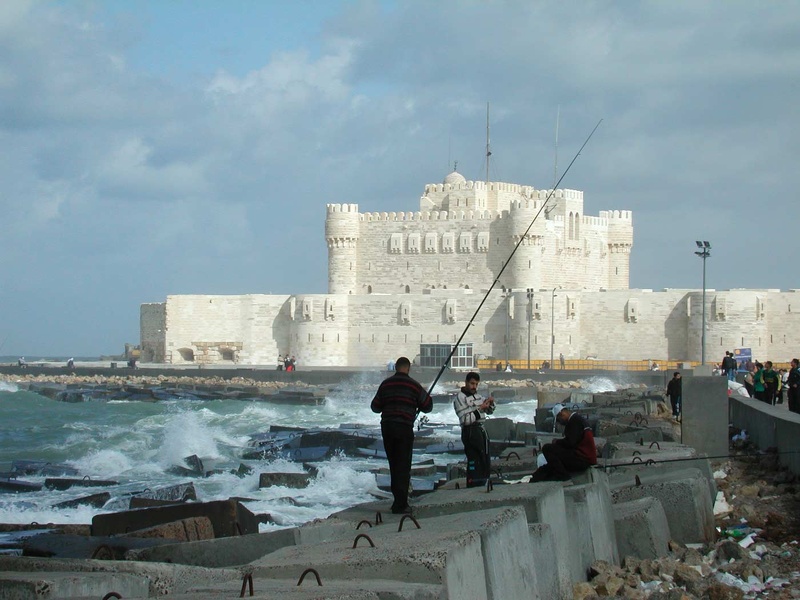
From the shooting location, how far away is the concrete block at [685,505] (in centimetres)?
770

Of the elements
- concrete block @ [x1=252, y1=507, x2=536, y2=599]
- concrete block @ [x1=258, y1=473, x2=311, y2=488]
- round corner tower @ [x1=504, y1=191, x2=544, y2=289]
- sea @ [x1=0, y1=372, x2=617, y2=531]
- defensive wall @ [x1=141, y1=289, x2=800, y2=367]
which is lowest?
sea @ [x1=0, y1=372, x2=617, y2=531]

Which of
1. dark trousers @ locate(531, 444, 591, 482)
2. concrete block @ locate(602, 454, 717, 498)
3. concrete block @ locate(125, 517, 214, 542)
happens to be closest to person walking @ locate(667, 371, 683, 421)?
concrete block @ locate(602, 454, 717, 498)

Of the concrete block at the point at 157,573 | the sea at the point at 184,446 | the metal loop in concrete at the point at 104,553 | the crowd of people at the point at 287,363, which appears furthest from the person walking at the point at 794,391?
the crowd of people at the point at 287,363

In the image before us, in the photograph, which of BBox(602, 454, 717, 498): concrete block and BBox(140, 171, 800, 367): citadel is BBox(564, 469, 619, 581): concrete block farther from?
BBox(140, 171, 800, 367): citadel

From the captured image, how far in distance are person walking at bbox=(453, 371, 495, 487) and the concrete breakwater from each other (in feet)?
2.80

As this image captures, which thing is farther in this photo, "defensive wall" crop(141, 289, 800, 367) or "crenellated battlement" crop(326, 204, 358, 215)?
"crenellated battlement" crop(326, 204, 358, 215)

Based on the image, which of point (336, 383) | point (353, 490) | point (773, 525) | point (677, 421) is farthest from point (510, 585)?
point (336, 383)

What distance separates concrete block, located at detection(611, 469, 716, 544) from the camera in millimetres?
7695

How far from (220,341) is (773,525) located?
3910cm

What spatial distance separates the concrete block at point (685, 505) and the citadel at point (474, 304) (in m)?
31.5

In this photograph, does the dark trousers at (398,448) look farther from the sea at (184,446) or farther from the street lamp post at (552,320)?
the street lamp post at (552,320)

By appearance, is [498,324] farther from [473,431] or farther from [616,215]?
[473,431]

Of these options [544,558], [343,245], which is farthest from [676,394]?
[343,245]

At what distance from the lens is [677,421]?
16.0 meters
